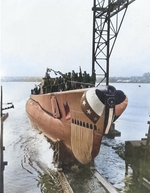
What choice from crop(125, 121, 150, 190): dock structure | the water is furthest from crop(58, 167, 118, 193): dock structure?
→ crop(125, 121, 150, 190): dock structure

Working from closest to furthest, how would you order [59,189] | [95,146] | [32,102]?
1. [95,146]
2. [59,189]
3. [32,102]

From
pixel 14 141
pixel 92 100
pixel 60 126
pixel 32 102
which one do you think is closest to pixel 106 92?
pixel 92 100

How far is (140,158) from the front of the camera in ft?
10.8

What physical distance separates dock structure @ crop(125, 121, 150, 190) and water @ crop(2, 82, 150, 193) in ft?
0.51

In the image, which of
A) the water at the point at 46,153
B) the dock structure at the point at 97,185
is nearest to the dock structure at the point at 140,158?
the water at the point at 46,153

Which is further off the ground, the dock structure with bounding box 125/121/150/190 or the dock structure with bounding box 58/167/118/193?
the dock structure with bounding box 125/121/150/190

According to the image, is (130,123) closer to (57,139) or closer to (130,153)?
(130,153)

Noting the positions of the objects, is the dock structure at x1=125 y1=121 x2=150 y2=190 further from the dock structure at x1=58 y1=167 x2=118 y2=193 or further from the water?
the dock structure at x1=58 y1=167 x2=118 y2=193

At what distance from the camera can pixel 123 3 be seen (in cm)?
331

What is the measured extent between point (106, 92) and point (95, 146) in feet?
2.26

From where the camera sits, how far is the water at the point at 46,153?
3139 mm

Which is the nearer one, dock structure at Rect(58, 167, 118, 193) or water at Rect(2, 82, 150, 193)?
dock structure at Rect(58, 167, 118, 193)

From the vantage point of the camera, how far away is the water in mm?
3139

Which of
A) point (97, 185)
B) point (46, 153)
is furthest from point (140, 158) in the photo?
point (46, 153)
